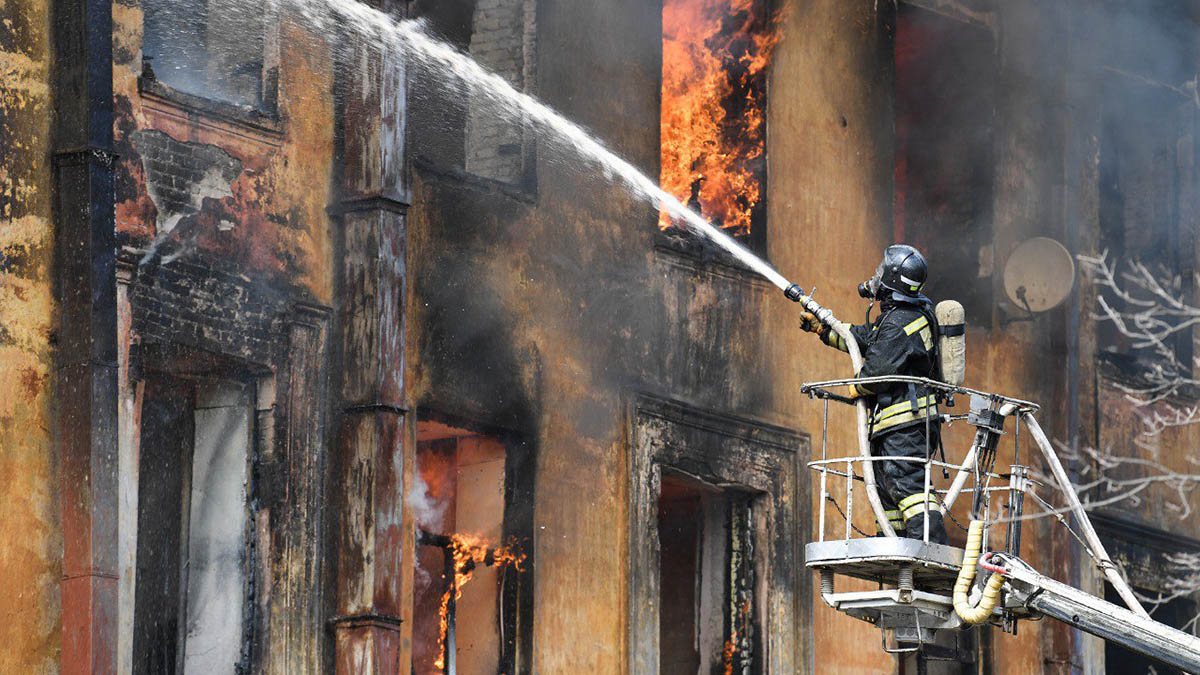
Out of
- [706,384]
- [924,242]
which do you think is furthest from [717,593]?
[924,242]

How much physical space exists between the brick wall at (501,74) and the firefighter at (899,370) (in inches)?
173

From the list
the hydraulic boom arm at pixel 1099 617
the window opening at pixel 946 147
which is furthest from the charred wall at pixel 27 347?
the window opening at pixel 946 147

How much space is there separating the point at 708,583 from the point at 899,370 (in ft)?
19.5

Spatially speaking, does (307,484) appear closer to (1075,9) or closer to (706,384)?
(706,384)

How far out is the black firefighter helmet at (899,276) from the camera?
11.5 m

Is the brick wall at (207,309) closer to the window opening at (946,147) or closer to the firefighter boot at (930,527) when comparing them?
the firefighter boot at (930,527)

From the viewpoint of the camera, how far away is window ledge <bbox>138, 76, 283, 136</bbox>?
41.5ft

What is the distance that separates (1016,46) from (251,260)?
30.2ft

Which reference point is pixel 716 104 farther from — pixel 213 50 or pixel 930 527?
pixel 930 527

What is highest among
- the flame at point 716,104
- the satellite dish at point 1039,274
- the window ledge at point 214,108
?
the flame at point 716,104

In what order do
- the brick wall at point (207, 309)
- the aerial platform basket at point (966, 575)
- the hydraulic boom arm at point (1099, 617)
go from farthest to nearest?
the brick wall at point (207, 309) < the aerial platform basket at point (966, 575) < the hydraulic boom arm at point (1099, 617)

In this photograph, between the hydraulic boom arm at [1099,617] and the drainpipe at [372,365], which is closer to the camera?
the hydraulic boom arm at [1099,617]

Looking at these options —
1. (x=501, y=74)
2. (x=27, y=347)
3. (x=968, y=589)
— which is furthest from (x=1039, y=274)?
(x=27, y=347)

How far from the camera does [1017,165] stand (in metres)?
20.2
